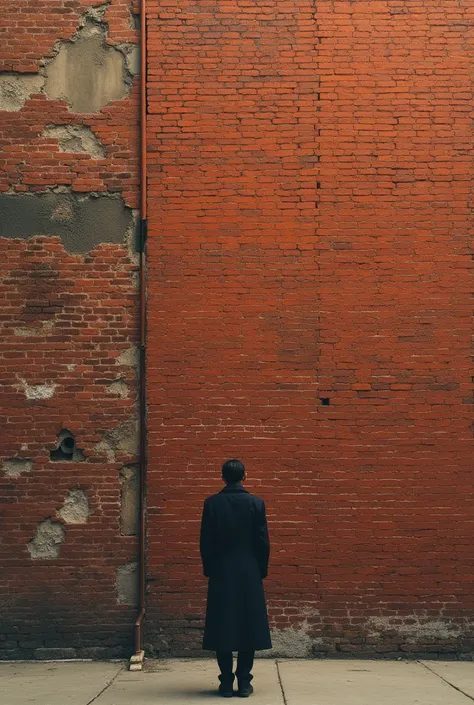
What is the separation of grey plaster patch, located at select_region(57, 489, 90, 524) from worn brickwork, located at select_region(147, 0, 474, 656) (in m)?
0.65

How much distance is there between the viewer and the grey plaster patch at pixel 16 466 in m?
9.25

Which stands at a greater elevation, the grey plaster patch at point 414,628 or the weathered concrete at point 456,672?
the grey plaster patch at point 414,628

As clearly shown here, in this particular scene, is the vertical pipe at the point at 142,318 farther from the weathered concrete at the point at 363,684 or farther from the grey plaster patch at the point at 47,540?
the weathered concrete at the point at 363,684

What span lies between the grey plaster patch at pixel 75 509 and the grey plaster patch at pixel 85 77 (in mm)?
3763

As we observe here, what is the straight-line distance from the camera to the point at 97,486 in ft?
30.3

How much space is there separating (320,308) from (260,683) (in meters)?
3.52

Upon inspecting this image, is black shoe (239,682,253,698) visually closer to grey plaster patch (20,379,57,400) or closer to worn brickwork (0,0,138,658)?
worn brickwork (0,0,138,658)

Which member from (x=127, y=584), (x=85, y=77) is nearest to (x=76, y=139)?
(x=85, y=77)

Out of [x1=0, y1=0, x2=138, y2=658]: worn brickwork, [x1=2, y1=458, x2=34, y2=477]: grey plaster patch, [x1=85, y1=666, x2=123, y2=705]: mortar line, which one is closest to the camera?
[x1=85, y1=666, x2=123, y2=705]: mortar line

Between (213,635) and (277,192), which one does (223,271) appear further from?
(213,635)

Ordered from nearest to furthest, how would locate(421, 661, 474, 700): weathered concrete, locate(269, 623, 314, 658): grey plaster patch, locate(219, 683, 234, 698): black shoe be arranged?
1. locate(219, 683, 234, 698): black shoe
2. locate(421, 661, 474, 700): weathered concrete
3. locate(269, 623, 314, 658): grey plaster patch

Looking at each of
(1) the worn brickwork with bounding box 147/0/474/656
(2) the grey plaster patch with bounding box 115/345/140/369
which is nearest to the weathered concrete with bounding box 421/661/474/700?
(1) the worn brickwork with bounding box 147/0/474/656

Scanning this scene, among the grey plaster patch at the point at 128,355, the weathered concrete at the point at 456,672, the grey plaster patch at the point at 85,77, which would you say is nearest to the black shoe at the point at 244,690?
the weathered concrete at the point at 456,672

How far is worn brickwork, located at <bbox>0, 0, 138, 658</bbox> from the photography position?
912cm
